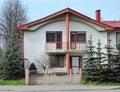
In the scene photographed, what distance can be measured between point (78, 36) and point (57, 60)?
4110mm

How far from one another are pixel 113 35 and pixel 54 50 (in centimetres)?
851

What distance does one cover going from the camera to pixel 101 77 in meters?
32.6

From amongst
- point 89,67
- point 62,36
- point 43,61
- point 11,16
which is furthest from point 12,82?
point 11,16

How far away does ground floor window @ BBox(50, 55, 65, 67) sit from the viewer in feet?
152

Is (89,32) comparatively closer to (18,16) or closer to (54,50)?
(54,50)

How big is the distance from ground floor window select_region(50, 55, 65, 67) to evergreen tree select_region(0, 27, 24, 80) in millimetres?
10349

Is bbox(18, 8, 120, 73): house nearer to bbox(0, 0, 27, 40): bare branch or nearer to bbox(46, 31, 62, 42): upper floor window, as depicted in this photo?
bbox(46, 31, 62, 42): upper floor window

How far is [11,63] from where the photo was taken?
3488cm

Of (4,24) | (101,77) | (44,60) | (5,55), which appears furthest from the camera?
(4,24)

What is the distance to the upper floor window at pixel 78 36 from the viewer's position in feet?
152

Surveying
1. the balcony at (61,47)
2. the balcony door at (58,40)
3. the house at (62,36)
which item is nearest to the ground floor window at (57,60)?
the house at (62,36)

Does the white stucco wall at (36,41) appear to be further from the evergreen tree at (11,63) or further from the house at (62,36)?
the evergreen tree at (11,63)

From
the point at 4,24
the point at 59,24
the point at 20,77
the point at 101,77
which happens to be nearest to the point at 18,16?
the point at 4,24

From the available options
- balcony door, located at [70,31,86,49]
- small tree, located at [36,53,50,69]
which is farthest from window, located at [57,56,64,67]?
balcony door, located at [70,31,86,49]
